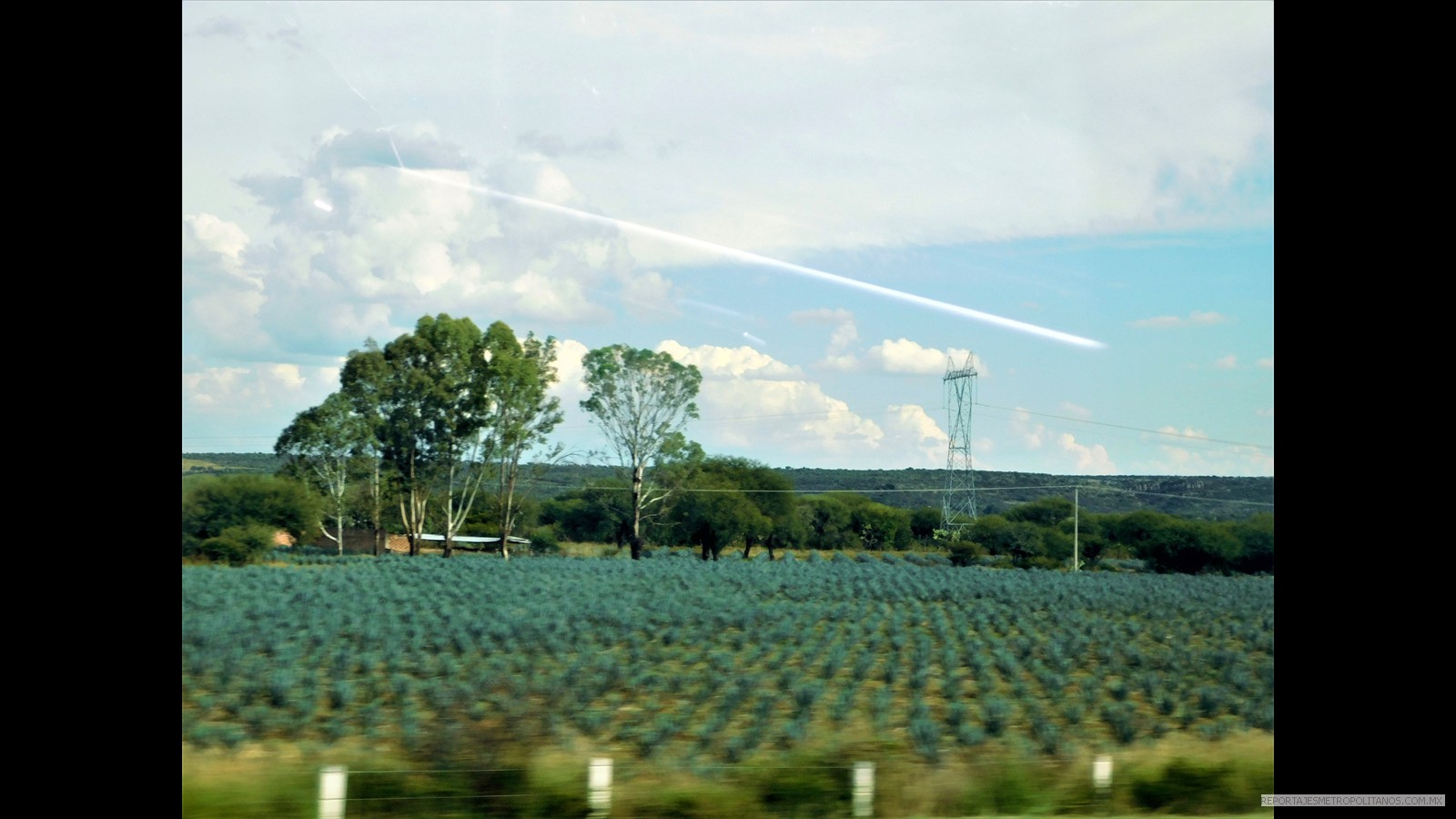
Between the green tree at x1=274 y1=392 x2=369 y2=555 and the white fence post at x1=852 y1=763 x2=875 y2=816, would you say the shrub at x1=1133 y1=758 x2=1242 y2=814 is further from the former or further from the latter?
the green tree at x1=274 y1=392 x2=369 y2=555


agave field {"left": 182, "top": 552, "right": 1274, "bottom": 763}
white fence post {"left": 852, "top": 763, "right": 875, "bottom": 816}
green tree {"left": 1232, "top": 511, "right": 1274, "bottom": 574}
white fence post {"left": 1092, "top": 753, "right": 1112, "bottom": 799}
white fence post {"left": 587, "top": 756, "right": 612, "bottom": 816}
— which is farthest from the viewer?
green tree {"left": 1232, "top": 511, "right": 1274, "bottom": 574}

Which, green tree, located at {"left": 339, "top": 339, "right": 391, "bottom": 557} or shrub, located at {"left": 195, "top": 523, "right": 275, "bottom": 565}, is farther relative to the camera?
green tree, located at {"left": 339, "top": 339, "right": 391, "bottom": 557}

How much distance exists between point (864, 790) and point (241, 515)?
483cm

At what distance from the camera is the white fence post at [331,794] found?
164 inches

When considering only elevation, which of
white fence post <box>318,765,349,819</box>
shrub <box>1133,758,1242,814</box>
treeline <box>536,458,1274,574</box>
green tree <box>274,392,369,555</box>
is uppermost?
green tree <box>274,392,369,555</box>

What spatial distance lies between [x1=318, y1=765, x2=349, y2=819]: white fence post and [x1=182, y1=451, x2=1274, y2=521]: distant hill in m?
3.40

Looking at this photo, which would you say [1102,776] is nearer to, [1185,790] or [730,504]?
[1185,790]

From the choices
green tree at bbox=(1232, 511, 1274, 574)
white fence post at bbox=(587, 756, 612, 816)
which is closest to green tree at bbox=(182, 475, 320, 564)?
white fence post at bbox=(587, 756, 612, 816)

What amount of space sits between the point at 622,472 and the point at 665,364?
1266 millimetres

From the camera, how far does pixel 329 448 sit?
8242 mm

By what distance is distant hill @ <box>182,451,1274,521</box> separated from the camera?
7566 mm

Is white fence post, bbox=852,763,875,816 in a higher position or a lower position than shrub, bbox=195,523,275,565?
lower
